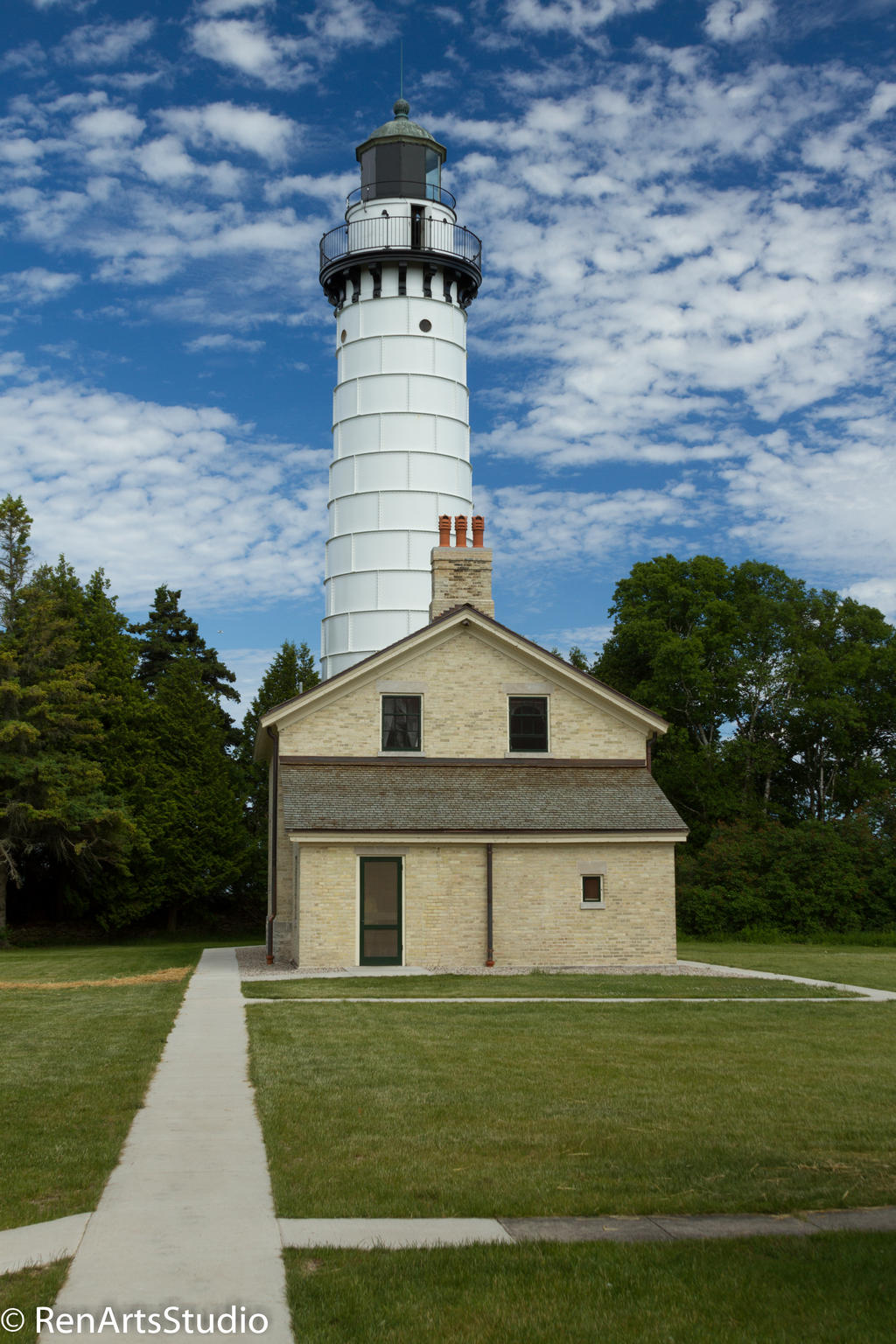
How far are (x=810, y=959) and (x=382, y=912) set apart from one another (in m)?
9.25

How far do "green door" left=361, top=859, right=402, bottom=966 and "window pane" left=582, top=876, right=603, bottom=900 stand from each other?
12.1 ft

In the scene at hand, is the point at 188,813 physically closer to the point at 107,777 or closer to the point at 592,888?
the point at 107,777

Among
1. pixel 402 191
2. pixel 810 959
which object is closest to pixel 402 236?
pixel 402 191

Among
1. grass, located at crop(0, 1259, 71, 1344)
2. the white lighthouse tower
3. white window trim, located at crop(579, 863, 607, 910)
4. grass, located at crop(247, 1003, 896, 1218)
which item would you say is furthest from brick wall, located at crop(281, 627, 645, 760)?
grass, located at crop(0, 1259, 71, 1344)

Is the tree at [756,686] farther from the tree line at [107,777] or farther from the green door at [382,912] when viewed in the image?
the green door at [382,912]

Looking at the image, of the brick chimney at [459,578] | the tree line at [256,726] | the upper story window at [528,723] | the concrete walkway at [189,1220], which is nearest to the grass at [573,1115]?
the concrete walkway at [189,1220]

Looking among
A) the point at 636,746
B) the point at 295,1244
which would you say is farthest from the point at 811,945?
the point at 295,1244

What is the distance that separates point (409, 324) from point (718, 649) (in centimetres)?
1505

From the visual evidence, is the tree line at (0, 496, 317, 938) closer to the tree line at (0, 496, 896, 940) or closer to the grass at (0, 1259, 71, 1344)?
the tree line at (0, 496, 896, 940)

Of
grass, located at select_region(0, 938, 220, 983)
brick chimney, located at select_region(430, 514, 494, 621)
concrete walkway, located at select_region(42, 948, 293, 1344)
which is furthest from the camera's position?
brick chimney, located at select_region(430, 514, 494, 621)

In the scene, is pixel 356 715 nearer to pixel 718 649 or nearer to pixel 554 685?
pixel 554 685

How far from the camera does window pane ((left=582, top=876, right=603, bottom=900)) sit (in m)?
24.1

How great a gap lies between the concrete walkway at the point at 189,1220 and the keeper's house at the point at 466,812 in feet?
42.1

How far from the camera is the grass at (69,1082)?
670 cm
